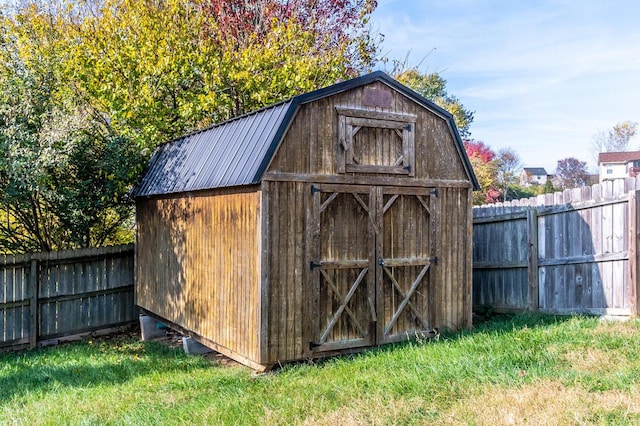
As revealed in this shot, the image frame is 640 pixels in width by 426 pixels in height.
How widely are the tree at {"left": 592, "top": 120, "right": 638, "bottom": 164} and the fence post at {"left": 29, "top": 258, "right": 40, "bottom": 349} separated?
187 feet

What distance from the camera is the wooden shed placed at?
6.45 metres

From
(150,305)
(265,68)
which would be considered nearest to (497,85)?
(265,68)

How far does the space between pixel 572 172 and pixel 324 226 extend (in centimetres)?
5784

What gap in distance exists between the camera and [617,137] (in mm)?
53688

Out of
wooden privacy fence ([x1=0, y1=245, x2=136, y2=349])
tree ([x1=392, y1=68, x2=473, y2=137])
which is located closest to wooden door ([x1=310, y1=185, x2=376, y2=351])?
wooden privacy fence ([x1=0, y1=245, x2=136, y2=349])

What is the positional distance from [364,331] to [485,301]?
147 inches

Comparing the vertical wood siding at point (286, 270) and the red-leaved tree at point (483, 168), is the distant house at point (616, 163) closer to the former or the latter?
the red-leaved tree at point (483, 168)

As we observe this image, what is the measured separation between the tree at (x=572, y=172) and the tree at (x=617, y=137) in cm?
237

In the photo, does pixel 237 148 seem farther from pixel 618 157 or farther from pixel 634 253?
pixel 618 157

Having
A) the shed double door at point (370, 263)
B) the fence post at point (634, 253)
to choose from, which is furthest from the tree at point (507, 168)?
the shed double door at point (370, 263)

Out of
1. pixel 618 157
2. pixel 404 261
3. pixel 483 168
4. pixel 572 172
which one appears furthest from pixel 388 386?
pixel 572 172

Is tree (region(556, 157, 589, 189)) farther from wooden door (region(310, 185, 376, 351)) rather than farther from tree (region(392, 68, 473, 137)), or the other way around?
wooden door (region(310, 185, 376, 351))

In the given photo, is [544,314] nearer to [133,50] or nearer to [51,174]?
[51,174]

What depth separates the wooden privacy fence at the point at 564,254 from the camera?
7566mm
